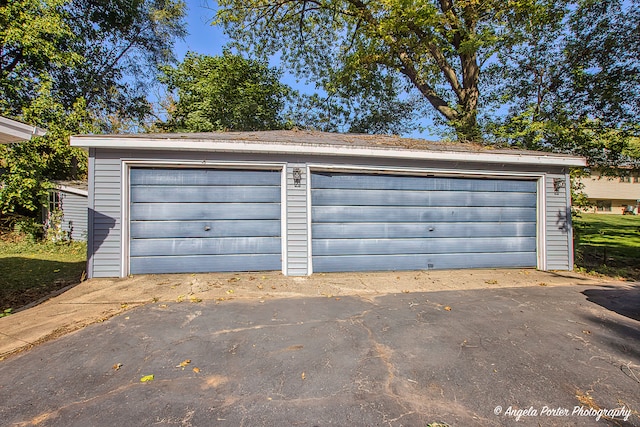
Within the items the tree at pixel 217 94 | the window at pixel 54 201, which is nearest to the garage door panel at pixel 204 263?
the window at pixel 54 201

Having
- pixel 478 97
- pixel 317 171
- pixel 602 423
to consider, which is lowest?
pixel 602 423

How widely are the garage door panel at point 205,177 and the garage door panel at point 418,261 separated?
1905 mm

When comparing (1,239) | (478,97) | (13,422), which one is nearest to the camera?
(13,422)

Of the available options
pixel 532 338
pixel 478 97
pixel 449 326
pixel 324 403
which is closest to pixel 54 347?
pixel 324 403

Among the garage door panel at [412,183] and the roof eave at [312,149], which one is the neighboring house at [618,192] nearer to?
the roof eave at [312,149]

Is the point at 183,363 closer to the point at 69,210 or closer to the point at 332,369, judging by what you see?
the point at 332,369

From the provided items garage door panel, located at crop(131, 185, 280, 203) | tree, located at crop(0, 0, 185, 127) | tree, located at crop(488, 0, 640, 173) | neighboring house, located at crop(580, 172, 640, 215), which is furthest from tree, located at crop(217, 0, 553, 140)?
neighboring house, located at crop(580, 172, 640, 215)

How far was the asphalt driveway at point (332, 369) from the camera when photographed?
1.83 m

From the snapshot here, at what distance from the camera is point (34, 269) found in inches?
249

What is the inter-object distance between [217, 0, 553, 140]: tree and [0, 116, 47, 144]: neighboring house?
416 inches

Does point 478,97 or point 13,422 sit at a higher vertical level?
point 478,97

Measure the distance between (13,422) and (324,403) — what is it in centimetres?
194

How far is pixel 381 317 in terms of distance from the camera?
3.47m

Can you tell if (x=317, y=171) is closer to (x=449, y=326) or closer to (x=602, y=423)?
(x=449, y=326)
